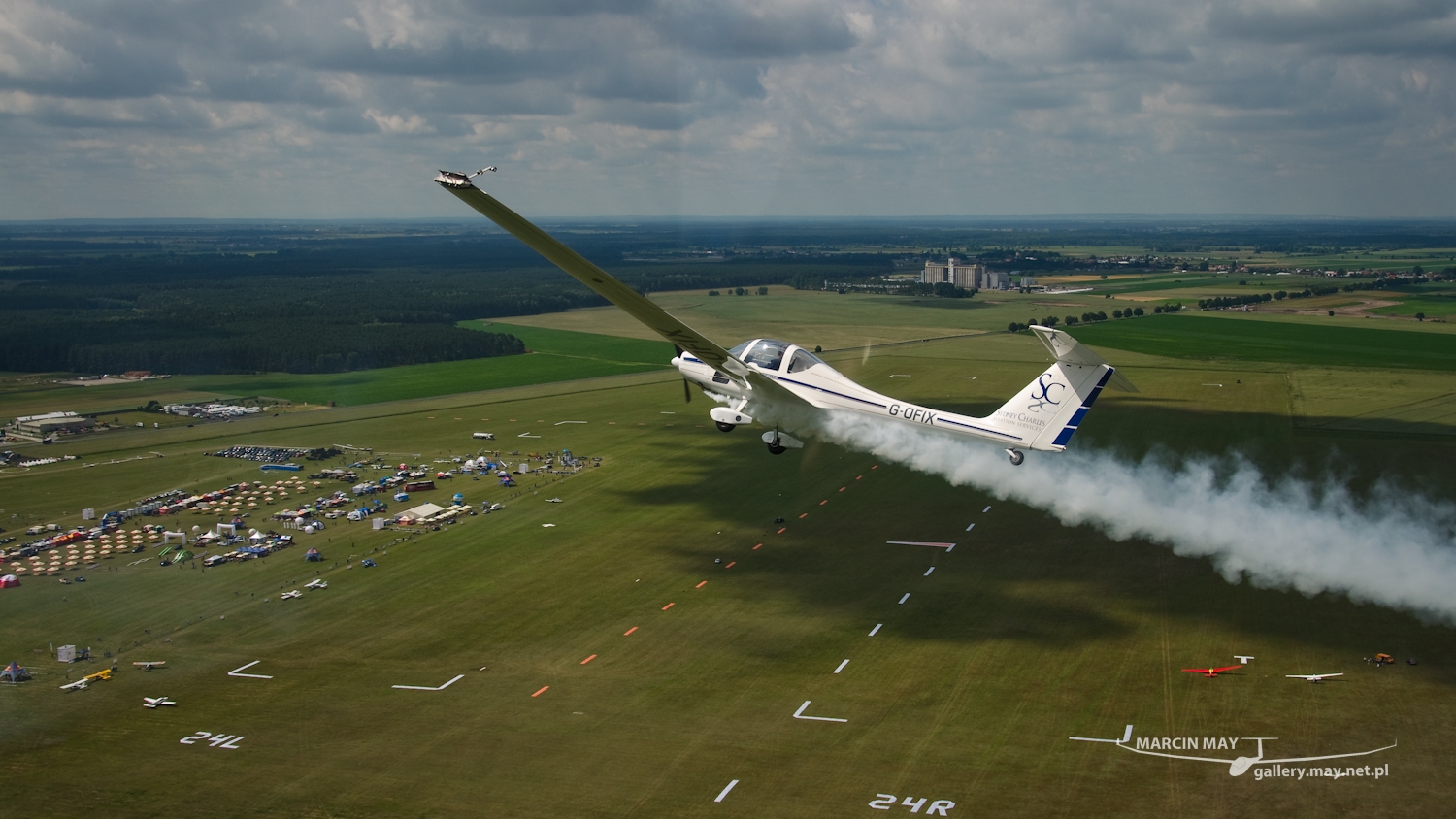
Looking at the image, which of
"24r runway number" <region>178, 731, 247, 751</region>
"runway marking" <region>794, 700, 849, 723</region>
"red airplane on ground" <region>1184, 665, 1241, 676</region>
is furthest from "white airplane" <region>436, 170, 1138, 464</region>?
"24r runway number" <region>178, 731, 247, 751</region>

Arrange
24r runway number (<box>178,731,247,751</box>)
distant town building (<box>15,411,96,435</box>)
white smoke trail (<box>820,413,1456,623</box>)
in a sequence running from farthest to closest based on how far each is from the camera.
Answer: distant town building (<box>15,411,96,435</box>) → white smoke trail (<box>820,413,1456,623</box>) → 24r runway number (<box>178,731,247,751</box>)

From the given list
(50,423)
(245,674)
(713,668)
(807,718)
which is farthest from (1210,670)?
(50,423)

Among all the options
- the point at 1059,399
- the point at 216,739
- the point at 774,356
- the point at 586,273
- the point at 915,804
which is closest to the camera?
the point at 586,273

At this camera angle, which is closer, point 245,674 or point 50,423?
point 245,674

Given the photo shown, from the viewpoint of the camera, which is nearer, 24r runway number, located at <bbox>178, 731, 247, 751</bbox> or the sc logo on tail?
the sc logo on tail

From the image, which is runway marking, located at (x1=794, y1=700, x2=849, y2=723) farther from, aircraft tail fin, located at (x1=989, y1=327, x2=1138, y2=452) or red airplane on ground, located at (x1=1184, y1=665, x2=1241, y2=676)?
red airplane on ground, located at (x1=1184, y1=665, x2=1241, y2=676)

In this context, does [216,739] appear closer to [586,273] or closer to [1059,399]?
[586,273]

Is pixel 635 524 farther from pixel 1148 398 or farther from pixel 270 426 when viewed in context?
pixel 1148 398
